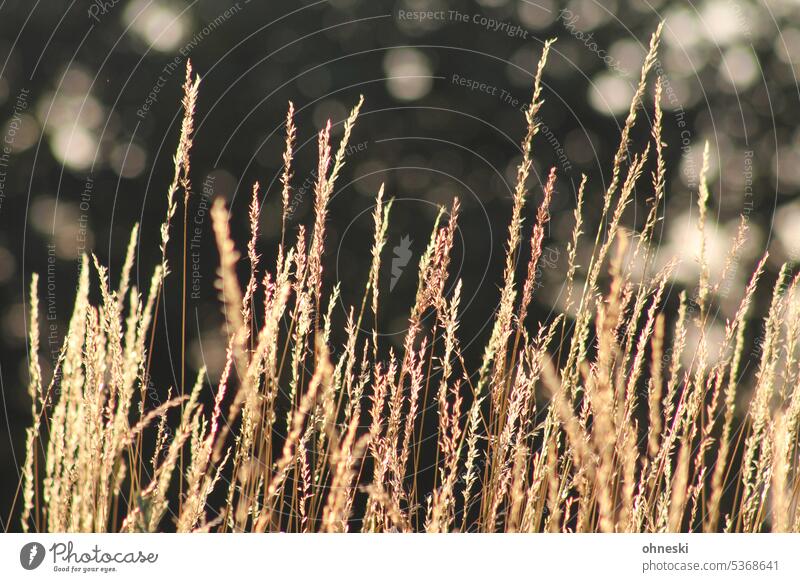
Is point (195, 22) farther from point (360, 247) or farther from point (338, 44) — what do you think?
point (360, 247)

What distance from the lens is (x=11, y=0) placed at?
4324 millimetres

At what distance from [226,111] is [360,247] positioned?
1111 millimetres

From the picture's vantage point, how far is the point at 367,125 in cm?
461

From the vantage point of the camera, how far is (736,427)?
4.96m

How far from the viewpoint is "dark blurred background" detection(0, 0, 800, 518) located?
14.2 feet

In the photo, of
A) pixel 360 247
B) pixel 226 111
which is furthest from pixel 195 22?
pixel 360 247

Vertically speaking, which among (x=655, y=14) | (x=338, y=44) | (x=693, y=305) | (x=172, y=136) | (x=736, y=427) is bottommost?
(x=736, y=427)

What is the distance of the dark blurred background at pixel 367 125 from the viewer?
4.32m

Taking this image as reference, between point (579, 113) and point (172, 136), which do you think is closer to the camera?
point (172, 136)
